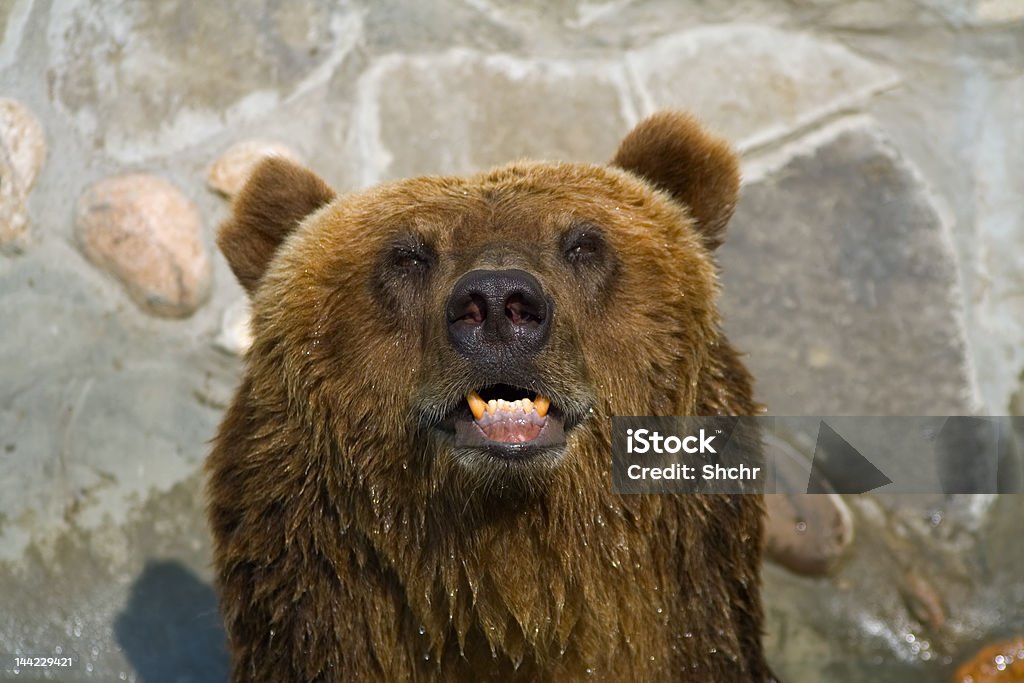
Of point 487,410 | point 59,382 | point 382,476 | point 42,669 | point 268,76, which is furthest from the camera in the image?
point 268,76

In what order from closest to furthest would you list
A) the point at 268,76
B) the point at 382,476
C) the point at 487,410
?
the point at 487,410 → the point at 382,476 → the point at 268,76

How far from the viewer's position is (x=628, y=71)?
5.18 meters

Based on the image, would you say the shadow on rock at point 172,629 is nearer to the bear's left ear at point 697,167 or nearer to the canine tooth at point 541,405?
the canine tooth at point 541,405

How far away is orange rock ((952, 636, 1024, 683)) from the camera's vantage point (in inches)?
169

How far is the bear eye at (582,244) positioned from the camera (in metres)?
3.15

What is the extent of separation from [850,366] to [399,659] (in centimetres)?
257

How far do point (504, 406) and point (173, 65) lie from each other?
2.64 meters

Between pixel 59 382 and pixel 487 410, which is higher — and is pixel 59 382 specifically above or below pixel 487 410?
below

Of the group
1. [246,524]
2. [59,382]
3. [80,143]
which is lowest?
[59,382]

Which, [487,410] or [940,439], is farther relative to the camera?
[940,439]

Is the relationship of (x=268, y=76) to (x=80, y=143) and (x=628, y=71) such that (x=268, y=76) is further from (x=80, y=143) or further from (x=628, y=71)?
(x=628, y=71)

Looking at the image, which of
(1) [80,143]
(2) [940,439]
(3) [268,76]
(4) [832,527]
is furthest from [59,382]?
(2) [940,439]

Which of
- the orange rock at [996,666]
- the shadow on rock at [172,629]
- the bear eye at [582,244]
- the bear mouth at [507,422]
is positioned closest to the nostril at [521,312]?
the bear mouth at [507,422]

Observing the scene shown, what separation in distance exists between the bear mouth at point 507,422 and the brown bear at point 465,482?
0.01 m
